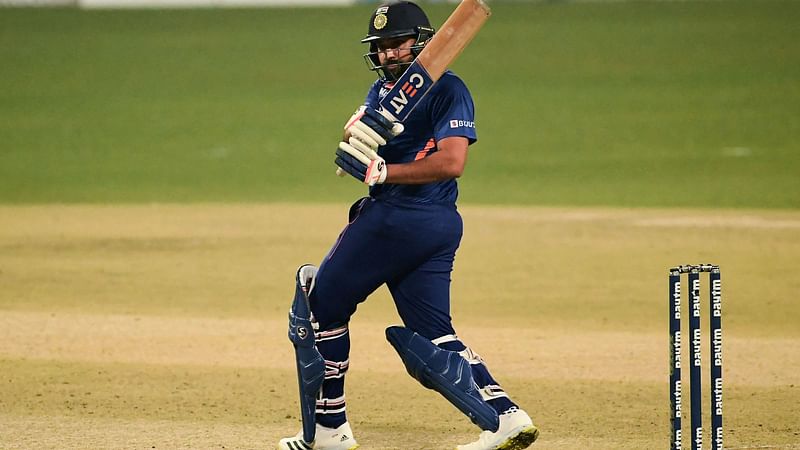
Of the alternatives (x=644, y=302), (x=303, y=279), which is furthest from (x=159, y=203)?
(x=303, y=279)

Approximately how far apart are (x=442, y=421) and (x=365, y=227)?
151cm

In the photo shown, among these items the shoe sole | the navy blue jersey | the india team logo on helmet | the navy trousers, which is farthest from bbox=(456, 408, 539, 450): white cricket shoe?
the india team logo on helmet

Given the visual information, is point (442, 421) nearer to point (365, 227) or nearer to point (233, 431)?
point (233, 431)

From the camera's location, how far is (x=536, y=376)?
782 cm

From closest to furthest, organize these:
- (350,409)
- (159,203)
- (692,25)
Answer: (350,409), (159,203), (692,25)

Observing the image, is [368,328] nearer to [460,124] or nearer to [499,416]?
[499,416]

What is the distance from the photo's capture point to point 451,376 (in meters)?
5.46

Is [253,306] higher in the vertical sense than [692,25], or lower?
lower

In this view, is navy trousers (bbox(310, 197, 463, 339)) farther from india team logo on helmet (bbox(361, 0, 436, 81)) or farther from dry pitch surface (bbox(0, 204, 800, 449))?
dry pitch surface (bbox(0, 204, 800, 449))

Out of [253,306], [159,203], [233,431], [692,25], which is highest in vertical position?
[692,25]

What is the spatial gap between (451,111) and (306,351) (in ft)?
3.73

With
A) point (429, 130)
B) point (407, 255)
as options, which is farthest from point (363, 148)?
point (407, 255)

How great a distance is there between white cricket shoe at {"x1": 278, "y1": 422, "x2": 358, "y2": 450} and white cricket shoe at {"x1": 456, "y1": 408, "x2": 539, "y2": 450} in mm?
630

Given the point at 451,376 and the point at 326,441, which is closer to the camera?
the point at 451,376
